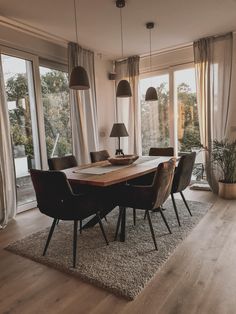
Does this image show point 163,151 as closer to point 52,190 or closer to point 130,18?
point 130,18

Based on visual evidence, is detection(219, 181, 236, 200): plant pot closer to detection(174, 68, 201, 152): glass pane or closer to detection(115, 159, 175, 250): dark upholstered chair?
detection(174, 68, 201, 152): glass pane

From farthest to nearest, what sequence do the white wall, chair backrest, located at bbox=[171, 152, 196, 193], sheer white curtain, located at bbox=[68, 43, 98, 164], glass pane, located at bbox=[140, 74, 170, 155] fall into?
1. glass pane, located at bbox=[140, 74, 170, 155]
2. sheer white curtain, located at bbox=[68, 43, 98, 164]
3. the white wall
4. chair backrest, located at bbox=[171, 152, 196, 193]

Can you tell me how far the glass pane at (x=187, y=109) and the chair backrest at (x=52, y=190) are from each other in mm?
3149

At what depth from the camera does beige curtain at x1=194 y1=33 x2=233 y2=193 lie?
3.97m

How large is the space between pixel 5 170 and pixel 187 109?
11.1 ft

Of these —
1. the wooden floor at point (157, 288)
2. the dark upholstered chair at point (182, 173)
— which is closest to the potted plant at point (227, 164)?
the dark upholstered chair at point (182, 173)

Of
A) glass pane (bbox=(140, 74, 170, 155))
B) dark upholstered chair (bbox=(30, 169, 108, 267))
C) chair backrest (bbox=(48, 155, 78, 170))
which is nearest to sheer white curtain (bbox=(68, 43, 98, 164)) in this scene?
chair backrest (bbox=(48, 155, 78, 170))

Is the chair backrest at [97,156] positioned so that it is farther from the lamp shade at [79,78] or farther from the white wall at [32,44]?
the white wall at [32,44]

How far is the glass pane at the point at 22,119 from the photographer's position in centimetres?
355

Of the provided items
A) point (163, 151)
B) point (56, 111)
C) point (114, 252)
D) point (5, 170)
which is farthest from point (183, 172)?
point (56, 111)

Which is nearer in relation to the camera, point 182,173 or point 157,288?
point 157,288

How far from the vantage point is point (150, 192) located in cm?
231

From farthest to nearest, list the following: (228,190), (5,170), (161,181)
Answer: (228,190) < (5,170) < (161,181)

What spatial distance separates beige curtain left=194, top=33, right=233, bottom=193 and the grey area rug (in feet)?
5.28
